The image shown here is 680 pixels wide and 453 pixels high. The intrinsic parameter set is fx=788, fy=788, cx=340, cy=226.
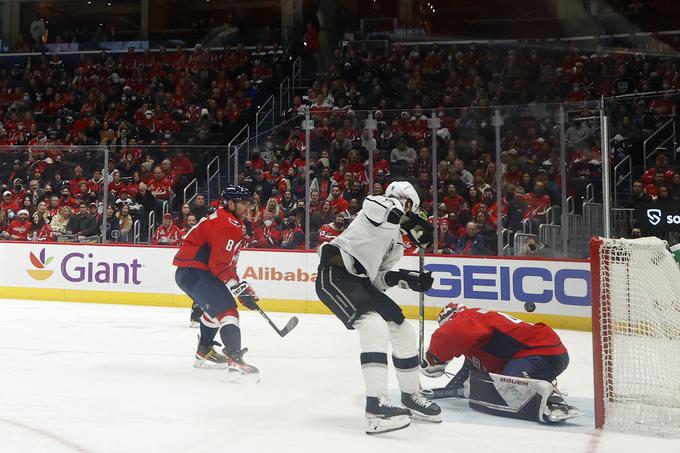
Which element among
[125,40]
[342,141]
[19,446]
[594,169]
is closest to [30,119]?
[125,40]

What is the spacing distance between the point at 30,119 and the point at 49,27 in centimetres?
522

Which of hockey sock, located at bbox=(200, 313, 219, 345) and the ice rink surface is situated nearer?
the ice rink surface

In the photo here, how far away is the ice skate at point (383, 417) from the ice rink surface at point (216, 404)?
4cm

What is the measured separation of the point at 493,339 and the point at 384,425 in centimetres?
78

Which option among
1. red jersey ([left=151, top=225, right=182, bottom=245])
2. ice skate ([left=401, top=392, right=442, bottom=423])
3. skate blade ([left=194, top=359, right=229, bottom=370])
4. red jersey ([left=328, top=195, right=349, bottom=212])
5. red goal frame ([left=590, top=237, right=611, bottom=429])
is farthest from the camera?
red jersey ([left=151, top=225, right=182, bottom=245])

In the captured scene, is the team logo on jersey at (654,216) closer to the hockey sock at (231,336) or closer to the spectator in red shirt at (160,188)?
the hockey sock at (231,336)

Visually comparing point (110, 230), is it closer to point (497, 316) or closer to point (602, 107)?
point (602, 107)

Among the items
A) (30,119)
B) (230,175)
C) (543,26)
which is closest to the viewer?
(230,175)

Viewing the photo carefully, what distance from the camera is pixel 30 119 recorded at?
15.5m

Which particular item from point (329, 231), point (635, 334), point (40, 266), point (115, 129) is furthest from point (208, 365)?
point (115, 129)

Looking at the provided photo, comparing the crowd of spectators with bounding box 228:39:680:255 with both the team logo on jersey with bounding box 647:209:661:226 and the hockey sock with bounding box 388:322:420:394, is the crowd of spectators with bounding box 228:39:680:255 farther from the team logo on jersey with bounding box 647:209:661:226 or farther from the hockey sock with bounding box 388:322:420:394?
the hockey sock with bounding box 388:322:420:394

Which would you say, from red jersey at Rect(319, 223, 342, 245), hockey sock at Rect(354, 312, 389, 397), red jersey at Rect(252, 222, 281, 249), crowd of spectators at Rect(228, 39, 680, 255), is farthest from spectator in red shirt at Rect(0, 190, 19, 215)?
hockey sock at Rect(354, 312, 389, 397)

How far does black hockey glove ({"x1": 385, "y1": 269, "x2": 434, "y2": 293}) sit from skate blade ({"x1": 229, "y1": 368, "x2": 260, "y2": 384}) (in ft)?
4.88

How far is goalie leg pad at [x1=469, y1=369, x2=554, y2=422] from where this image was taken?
149 inches
